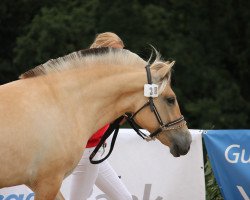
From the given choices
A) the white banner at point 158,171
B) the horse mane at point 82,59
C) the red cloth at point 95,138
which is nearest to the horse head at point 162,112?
the horse mane at point 82,59

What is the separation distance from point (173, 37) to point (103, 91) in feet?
50.4

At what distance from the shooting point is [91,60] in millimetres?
5566

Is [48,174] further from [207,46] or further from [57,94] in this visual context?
[207,46]

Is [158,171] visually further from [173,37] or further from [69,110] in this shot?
[173,37]

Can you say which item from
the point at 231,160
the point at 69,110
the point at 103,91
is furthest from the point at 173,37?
the point at 69,110

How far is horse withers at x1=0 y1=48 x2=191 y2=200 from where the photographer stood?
201 inches

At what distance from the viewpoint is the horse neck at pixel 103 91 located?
18.0ft

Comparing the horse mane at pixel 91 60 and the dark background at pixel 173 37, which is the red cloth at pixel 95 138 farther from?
the dark background at pixel 173 37

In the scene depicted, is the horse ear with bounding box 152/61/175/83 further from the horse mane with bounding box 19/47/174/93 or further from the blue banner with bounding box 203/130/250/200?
the blue banner with bounding box 203/130/250/200

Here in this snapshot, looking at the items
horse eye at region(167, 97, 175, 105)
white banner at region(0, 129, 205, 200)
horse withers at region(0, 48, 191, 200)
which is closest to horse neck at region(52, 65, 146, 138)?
horse withers at region(0, 48, 191, 200)

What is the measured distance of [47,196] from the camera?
5.18m

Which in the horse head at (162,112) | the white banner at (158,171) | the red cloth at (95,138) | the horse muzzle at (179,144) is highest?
the horse head at (162,112)

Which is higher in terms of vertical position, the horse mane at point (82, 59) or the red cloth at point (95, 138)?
the horse mane at point (82, 59)

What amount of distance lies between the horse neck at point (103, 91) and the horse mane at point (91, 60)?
65 millimetres
